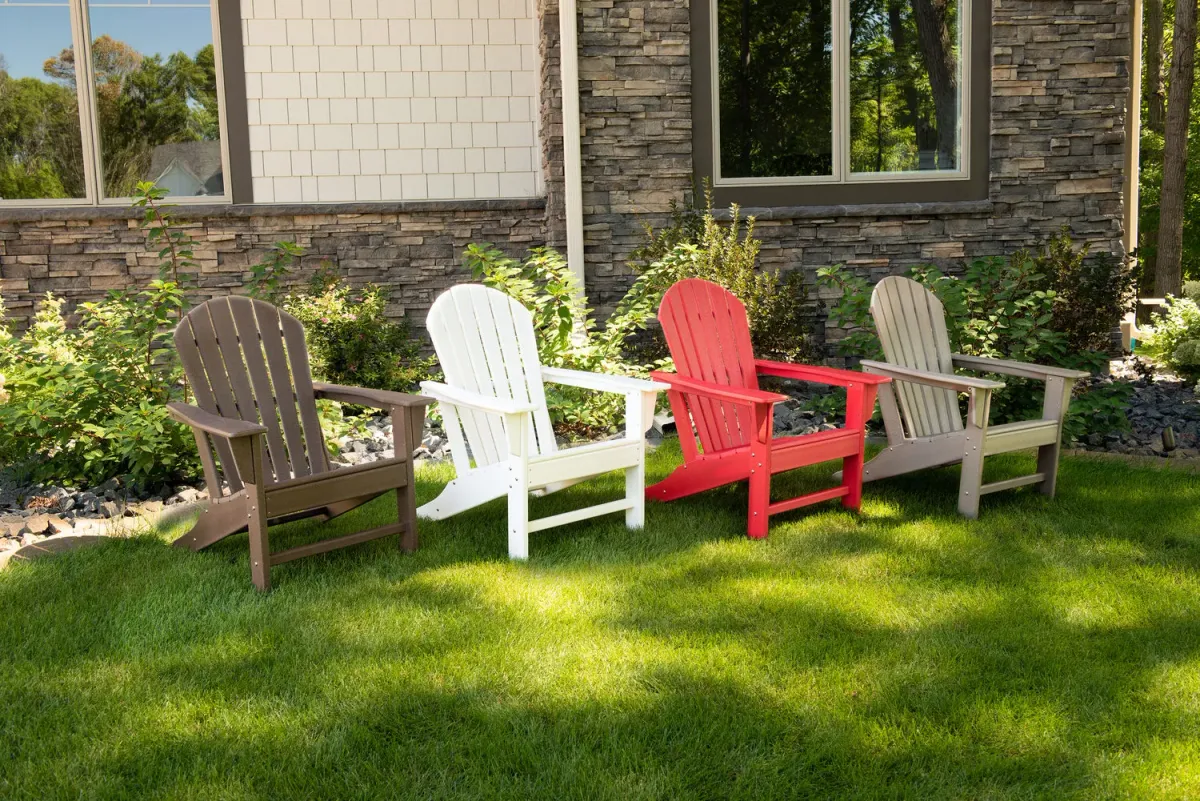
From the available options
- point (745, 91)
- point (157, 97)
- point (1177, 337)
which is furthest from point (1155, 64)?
point (157, 97)

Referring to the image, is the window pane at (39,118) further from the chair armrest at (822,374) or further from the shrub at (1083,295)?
the shrub at (1083,295)

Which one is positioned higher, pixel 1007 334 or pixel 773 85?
pixel 773 85

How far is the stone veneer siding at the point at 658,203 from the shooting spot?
6.73m

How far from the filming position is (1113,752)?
233cm

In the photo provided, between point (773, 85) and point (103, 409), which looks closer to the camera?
point (103, 409)

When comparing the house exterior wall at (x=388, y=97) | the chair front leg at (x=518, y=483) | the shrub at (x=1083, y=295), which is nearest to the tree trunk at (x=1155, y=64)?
the shrub at (x=1083, y=295)

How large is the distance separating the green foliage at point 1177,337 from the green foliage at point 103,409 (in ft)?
19.5

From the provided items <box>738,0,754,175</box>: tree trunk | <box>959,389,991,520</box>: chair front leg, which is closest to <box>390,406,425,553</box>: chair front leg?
<box>959,389,991,520</box>: chair front leg

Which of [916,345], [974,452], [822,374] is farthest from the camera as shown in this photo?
[916,345]

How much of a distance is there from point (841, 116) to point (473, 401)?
4.27m

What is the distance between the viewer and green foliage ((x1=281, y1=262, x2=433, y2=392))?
Result: 20.1 ft

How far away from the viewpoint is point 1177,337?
7.23 m

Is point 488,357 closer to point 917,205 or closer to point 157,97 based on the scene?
point 917,205

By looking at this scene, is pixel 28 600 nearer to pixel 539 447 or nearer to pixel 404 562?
pixel 404 562
